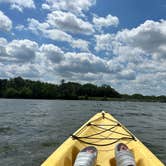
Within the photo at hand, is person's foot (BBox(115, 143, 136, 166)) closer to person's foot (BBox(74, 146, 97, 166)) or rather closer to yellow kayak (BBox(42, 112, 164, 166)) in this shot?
yellow kayak (BBox(42, 112, 164, 166))

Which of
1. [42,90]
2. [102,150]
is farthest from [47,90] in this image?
[102,150]

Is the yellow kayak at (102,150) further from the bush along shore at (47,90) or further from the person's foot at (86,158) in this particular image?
the bush along shore at (47,90)

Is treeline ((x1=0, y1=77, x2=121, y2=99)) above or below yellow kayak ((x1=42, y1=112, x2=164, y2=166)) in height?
above

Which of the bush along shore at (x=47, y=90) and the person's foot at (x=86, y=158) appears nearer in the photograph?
the person's foot at (x=86, y=158)

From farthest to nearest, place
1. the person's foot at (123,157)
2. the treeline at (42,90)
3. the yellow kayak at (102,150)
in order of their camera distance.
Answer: the treeline at (42,90)
the yellow kayak at (102,150)
the person's foot at (123,157)

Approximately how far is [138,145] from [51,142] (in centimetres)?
697

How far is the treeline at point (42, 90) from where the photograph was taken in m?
99.2

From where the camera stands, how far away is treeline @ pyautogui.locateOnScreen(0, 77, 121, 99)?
325 feet

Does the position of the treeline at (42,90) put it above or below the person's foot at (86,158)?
above

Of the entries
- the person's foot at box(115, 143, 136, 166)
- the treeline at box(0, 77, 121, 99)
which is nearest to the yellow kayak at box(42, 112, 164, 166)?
the person's foot at box(115, 143, 136, 166)

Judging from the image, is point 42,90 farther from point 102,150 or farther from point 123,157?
point 123,157

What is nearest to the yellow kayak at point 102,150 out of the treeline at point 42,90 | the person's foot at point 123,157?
the person's foot at point 123,157

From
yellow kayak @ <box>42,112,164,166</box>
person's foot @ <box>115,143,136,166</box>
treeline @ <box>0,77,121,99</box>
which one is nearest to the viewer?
person's foot @ <box>115,143,136,166</box>

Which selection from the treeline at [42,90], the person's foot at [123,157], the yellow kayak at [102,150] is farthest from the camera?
the treeline at [42,90]
